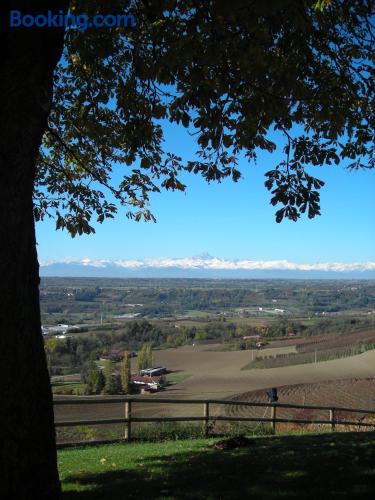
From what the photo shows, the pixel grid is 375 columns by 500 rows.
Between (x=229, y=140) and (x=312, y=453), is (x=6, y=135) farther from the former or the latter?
(x=312, y=453)

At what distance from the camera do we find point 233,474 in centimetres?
569

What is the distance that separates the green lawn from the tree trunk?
5.03ft

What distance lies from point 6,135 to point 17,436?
215 centimetres

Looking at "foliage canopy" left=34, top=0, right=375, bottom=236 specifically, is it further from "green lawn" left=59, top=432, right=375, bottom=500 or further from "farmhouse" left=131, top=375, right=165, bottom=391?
"farmhouse" left=131, top=375, right=165, bottom=391

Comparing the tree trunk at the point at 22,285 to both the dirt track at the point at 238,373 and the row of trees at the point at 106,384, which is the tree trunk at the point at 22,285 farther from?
the dirt track at the point at 238,373

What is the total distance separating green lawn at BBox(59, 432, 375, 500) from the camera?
189 inches

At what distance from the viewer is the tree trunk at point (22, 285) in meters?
3.54

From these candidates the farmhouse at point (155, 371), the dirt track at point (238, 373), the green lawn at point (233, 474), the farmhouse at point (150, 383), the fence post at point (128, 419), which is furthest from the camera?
the farmhouse at point (155, 371)

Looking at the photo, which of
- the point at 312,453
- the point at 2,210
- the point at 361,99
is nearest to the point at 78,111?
the point at 361,99

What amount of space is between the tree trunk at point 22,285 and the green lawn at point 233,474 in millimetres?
1534

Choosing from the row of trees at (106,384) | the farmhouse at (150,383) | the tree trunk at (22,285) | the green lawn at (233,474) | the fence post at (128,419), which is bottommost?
the farmhouse at (150,383)

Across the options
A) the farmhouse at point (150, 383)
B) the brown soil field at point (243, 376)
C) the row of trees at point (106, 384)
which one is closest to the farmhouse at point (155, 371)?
the brown soil field at point (243, 376)

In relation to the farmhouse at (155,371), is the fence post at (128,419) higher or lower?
higher

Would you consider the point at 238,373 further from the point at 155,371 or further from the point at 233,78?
the point at 233,78
